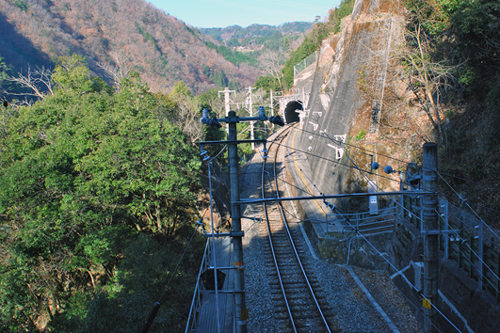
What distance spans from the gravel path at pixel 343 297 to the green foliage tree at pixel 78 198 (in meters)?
3.23

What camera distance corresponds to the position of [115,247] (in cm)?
1341

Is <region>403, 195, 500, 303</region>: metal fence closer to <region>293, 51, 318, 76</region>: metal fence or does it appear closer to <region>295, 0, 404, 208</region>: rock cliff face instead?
<region>295, 0, 404, 208</region>: rock cliff face

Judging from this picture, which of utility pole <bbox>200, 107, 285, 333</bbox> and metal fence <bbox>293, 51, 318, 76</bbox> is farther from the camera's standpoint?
metal fence <bbox>293, 51, 318, 76</bbox>

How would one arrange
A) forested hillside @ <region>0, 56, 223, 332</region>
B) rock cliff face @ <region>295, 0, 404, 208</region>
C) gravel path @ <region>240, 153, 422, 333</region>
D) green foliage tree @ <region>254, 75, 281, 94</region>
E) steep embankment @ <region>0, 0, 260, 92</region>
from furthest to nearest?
steep embankment @ <region>0, 0, 260, 92</region>, green foliage tree @ <region>254, 75, 281, 94</region>, rock cliff face @ <region>295, 0, 404, 208</region>, forested hillside @ <region>0, 56, 223, 332</region>, gravel path @ <region>240, 153, 422, 333</region>

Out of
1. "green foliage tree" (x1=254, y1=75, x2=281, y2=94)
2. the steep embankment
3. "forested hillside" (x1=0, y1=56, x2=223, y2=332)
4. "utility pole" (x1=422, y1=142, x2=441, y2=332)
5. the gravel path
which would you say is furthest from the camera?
the steep embankment

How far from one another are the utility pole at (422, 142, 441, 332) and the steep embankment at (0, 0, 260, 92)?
62.9m

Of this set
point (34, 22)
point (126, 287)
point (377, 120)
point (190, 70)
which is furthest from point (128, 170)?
point (190, 70)

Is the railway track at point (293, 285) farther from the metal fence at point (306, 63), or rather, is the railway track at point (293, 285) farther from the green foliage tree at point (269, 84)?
the green foliage tree at point (269, 84)

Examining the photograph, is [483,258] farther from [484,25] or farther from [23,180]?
[23,180]

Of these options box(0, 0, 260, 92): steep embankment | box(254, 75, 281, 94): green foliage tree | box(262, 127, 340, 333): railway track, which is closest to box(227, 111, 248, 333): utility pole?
box(262, 127, 340, 333): railway track

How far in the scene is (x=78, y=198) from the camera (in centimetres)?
1277

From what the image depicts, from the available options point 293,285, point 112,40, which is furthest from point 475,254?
point 112,40

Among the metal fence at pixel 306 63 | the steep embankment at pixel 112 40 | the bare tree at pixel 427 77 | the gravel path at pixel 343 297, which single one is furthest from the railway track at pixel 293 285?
the steep embankment at pixel 112 40

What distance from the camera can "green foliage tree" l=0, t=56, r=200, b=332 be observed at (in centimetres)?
1117
